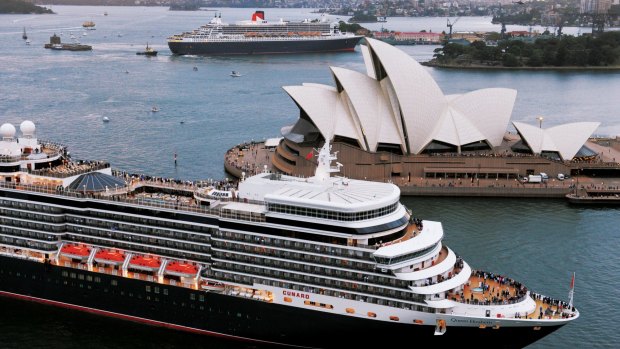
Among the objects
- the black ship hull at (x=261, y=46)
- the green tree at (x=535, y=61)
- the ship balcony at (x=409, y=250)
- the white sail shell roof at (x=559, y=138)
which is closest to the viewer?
the ship balcony at (x=409, y=250)

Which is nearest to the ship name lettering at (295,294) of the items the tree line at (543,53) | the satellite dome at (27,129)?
the satellite dome at (27,129)

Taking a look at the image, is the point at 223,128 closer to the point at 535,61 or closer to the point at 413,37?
the point at 535,61

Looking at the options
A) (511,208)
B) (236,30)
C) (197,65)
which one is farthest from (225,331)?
(236,30)

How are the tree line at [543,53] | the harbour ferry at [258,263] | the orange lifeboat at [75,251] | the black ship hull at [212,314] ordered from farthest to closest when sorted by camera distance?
1. the tree line at [543,53]
2. the orange lifeboat at [75,251]
3. the black ship hull at [212,314]
4. the harbour ferry at [258,263]

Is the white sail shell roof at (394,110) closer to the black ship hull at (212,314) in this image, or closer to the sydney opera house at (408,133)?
the sydney opera house at (408,133)

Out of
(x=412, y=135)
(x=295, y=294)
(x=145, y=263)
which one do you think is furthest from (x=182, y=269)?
(x=412, y=135)

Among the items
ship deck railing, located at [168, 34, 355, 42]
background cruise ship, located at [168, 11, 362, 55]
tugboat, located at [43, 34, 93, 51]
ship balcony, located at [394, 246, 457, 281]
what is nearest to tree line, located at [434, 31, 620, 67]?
background cruise ship, located at [168, 11, 362, 55]

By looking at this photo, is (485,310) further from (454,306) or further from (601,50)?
(601,50)
